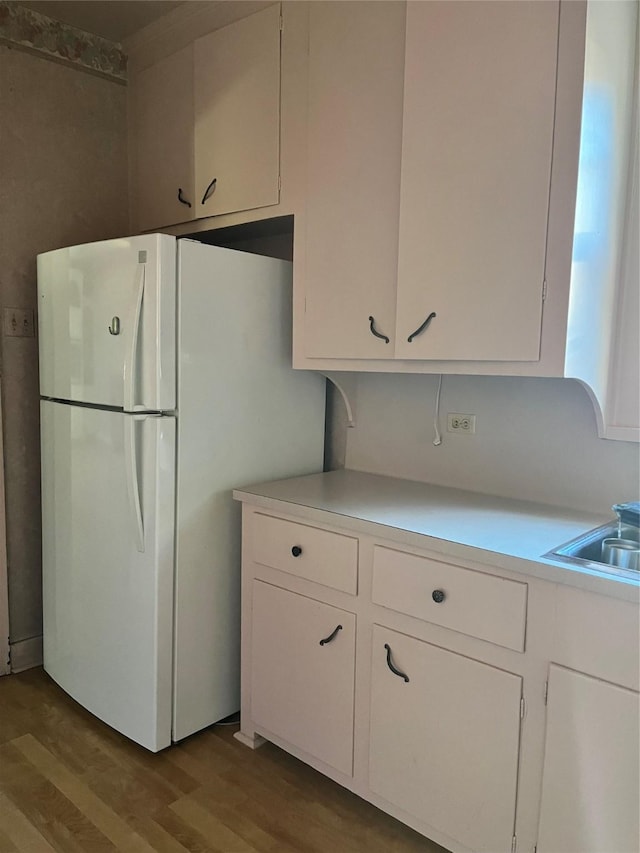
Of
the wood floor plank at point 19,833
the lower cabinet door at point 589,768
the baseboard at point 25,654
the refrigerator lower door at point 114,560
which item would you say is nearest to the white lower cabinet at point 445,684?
the lower cabinet door at point 589,768

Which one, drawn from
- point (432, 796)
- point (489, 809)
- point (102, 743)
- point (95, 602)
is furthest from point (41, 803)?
point (489, 809)

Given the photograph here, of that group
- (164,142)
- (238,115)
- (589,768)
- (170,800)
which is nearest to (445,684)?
(589,768)

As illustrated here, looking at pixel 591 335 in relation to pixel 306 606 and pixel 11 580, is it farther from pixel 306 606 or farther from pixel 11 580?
pixel 11 580

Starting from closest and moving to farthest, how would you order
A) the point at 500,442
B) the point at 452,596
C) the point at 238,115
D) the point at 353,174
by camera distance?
1. the point at 452,596
2. the point at 353,174
3. the point at 500,442
4. the point at 238,115

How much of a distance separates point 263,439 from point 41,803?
1.28 metres

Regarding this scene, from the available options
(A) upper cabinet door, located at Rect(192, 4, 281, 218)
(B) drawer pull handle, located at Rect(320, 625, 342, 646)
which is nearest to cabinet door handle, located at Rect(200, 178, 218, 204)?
(A) upper cabinet door, located at Rect(192, 4, 281, 218)

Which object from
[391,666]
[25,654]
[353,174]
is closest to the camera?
[391,666]

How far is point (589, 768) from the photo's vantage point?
1354 mm

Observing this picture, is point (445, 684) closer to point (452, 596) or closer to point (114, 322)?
point (452, 596)

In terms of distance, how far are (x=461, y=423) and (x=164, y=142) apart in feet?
5.34

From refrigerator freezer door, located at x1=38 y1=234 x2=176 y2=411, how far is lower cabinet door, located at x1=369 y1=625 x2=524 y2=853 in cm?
101

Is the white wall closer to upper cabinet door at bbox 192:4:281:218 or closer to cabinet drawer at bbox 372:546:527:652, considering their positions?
cabinet drawer at bbox 372:546:527:652

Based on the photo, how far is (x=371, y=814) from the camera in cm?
183

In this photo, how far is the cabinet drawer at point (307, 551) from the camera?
1.78 m
